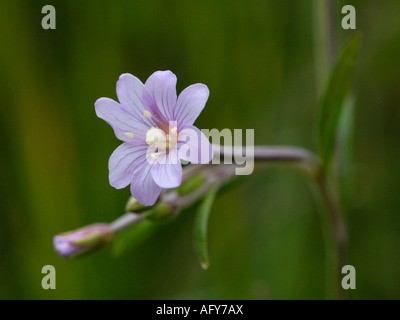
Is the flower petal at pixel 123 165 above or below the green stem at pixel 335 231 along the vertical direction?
above

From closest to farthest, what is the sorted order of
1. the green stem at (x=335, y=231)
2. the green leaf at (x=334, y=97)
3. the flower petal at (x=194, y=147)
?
the flower petal at (x=194, y=147), the green leaf at (x=334, y=97), the green stem at (x=335, y=231)

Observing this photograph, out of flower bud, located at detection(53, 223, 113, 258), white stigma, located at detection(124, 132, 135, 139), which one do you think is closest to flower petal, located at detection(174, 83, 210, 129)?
white stigma, located at detection(124, 132, 135, 139)

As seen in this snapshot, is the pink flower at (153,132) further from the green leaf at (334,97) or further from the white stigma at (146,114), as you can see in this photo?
the green leaf at (334,97)

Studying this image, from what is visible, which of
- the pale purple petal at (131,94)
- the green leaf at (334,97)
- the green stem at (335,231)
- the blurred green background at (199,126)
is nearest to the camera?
the pale purple petal at (131,94)

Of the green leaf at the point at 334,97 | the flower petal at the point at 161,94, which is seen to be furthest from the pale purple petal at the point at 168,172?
the green leaf at the point at 334,97

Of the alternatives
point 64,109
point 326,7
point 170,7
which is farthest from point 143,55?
point 326,7

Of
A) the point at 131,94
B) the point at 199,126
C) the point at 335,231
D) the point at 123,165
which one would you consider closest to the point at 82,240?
the point at 123,165

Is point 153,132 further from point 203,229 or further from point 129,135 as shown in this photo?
point 203,229

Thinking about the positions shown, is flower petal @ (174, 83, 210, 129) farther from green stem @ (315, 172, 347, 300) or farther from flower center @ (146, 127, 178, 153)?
green stem @ (315, 172, 347, 300)
